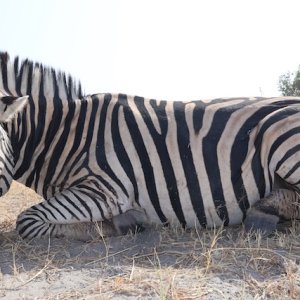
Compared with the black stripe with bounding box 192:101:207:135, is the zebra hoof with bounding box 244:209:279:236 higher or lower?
lower

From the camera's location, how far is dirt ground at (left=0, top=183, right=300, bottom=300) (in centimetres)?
217

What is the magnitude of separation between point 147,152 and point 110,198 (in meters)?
0.46

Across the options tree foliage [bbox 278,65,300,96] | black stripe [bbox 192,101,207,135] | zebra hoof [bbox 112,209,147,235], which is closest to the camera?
zebra hoof [bbox 112,209,147,235]

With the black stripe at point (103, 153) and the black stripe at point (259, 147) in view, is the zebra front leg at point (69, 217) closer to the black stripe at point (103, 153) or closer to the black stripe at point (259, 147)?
the black stripe at point (103, 153)

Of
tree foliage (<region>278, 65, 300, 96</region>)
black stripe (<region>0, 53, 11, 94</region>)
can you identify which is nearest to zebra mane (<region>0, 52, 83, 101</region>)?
black stripe (<region>0, 53, 11, 94</region>)

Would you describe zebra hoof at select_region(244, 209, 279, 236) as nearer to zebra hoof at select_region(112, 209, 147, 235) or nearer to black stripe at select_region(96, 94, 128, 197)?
zebra hoof at select_region(112, 209, 147, 235)

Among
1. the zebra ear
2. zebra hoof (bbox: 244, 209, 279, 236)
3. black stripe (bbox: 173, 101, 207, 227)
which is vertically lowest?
zebra hoof (bbox: 244, 209, 279, 236)

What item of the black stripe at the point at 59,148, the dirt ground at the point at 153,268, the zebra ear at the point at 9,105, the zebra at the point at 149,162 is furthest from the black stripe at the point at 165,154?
the zebra ear at the point at 9,105

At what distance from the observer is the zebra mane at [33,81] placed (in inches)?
153

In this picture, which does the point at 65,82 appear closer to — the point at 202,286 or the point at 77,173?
the point at 77,173

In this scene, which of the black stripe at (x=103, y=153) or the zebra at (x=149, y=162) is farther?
the black stripe at (x=103, y=153)

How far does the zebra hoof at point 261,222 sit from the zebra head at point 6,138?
6.04 feet

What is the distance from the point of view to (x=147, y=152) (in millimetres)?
3602

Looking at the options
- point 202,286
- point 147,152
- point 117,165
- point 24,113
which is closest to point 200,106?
point 147,152
